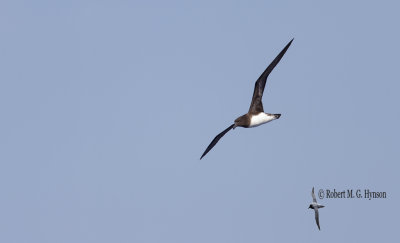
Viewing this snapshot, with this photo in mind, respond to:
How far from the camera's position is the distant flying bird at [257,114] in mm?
40156

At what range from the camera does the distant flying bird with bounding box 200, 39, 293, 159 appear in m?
40.2

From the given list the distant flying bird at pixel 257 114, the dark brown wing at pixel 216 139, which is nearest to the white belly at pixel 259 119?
the distant flying bird at pixel 257 114

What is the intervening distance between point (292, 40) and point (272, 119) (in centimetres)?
474

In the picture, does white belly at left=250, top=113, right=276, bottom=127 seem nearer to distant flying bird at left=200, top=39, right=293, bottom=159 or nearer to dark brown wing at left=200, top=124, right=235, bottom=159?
distant flying bird at left=200, top=39, right=293, bottom=159

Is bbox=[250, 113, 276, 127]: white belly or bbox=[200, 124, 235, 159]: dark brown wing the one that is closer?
bbox=[250, 113, 276, 127]: white belly

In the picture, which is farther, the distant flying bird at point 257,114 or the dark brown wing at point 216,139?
the dark brown wing at point 216,139

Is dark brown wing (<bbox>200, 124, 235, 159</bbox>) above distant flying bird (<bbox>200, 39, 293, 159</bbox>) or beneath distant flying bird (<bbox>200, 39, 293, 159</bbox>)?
beneath

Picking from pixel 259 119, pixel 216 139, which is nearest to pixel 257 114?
pixel 259 119

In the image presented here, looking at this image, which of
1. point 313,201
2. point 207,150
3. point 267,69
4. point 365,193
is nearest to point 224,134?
point 207,150

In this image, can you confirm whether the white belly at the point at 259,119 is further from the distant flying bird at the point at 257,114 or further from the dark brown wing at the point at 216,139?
the dark brown wing at the point at 216,139

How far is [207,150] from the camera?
135 ft

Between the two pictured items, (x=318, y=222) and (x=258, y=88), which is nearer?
(x=258, y=88)

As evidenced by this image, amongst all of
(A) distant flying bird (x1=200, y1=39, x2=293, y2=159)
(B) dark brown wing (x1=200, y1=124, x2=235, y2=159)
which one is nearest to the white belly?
(A) distant flying bird (x1=200, y1=39, x2=293, y2=159)

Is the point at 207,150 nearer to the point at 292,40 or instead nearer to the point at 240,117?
the point at 240,117
